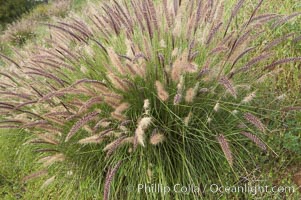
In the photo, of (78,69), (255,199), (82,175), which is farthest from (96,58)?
(255,199)

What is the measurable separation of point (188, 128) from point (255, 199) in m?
0.77

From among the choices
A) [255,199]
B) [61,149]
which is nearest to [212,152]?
[255,199]

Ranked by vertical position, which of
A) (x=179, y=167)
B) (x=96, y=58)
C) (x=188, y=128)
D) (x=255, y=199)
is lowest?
(x=255, y=199)

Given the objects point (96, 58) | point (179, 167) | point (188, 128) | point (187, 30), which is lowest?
point (179, 167)

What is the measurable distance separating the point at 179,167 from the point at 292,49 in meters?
1.85

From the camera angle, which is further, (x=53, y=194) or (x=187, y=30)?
(x=53, y=194)

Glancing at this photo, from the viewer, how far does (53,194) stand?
3.27 meters

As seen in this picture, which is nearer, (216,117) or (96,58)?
(216,117)

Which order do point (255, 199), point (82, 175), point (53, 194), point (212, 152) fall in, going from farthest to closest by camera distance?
point (53, 194), point (82, 175), point (212, 152), point (255, 199)

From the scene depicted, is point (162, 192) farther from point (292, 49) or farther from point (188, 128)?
point (292, 49)

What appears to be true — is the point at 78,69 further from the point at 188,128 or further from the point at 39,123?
the point at 188,128

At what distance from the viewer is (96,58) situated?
3.39m

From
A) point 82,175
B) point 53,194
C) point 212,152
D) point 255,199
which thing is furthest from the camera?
point 53,194

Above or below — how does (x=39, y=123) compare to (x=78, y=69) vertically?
below
